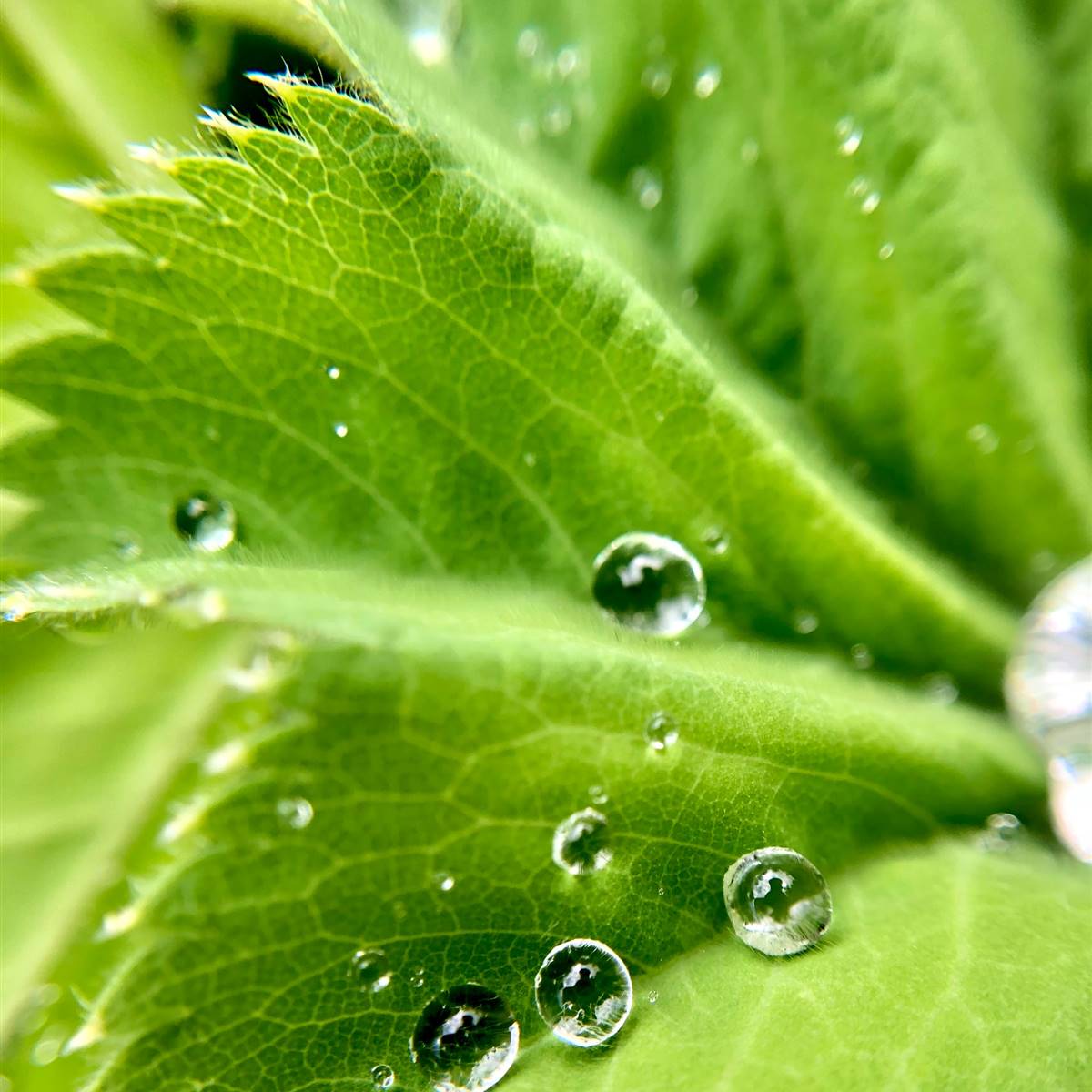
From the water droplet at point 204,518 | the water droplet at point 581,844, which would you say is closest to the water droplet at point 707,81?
the water droplet at point 204,518

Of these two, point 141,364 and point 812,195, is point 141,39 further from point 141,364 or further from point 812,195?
point 812,195

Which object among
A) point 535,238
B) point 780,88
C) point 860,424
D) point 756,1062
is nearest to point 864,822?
point 756,1062

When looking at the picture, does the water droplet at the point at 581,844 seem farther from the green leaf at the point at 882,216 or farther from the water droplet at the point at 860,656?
the green leaf at the point at 882,216

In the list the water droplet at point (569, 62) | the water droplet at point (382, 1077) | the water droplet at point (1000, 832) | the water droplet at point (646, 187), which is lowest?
the water droplet at point (382, 1077)

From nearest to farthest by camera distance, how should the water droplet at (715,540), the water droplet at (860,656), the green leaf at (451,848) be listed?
A: 1. the green leaf at (451,848)
2. the water droplet at (715,540)
3. the water droplet at (860,656)

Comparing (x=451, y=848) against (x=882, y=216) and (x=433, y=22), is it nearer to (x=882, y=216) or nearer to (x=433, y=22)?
(x=882, y=216)

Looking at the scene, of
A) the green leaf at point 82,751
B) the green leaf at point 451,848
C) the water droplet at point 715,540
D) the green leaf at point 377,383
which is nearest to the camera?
the green leaf at point 451,848

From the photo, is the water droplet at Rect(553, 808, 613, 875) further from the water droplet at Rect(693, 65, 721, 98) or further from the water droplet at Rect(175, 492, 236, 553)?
the water droplet at Rect(693, 65, 721, 98)
